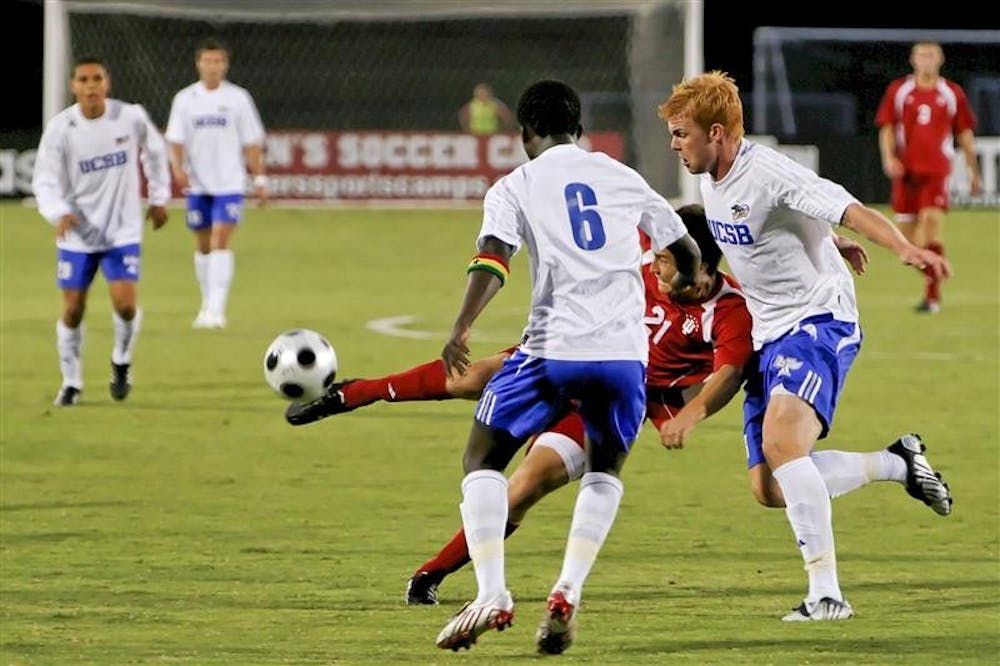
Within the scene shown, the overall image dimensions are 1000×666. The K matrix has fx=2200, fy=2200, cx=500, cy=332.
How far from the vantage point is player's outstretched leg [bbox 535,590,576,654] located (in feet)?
21.1

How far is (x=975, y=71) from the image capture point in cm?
→ 3481

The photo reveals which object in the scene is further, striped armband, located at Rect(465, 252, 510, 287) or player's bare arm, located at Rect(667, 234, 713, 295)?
player's bare arm, located at Rect(667, 234, 713, 295)

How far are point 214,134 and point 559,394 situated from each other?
12.5 metres

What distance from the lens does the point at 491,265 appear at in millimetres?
6551

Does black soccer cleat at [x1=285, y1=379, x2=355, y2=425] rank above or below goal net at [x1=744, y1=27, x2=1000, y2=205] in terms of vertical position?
below

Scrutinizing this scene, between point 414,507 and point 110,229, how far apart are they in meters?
4.25

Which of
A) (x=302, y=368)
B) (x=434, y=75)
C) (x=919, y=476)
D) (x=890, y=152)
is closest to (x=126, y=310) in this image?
(x=302, y=368)

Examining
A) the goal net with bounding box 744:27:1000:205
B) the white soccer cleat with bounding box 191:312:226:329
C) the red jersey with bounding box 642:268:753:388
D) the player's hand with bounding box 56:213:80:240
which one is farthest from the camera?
the goal net with bounding box 744:27:1000:205

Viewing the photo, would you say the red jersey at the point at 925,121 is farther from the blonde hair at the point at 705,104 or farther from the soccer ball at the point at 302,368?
the blonde hair at the point at 705,104

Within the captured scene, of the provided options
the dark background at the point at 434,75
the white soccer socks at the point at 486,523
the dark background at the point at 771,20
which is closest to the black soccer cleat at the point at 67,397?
the white soccer socks at the point at 486,523

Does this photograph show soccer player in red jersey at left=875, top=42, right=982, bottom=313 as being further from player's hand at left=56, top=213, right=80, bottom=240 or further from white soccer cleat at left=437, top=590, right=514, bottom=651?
white soccer cleat at left=437, top=590, right=514, bottom=651

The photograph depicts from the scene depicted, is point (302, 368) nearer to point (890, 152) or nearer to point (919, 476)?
point (919, 476)

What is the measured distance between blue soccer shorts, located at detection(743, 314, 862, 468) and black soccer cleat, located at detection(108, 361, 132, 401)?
688cm

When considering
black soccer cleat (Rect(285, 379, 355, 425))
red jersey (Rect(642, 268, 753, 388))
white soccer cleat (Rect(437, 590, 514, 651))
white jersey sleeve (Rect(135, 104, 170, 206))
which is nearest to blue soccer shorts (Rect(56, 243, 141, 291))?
white jersey sleeve (Rect(135, 104, 170, 206))
